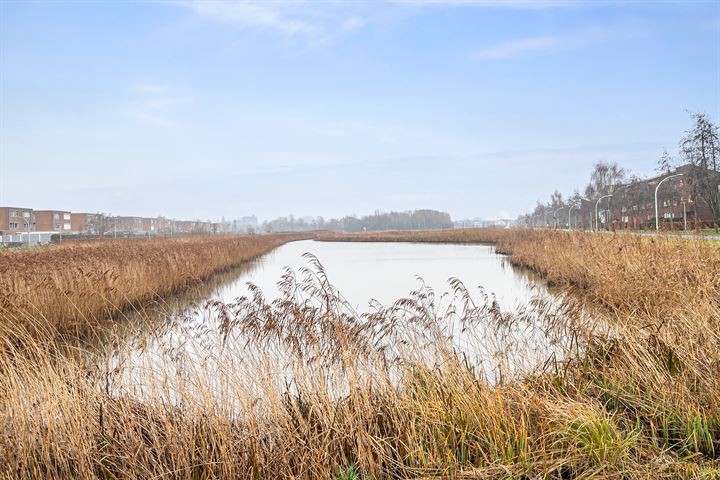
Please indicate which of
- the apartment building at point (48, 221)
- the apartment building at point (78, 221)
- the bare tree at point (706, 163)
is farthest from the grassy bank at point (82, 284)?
the apartment building at point (78, 221)

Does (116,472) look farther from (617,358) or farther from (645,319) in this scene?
(645,319)

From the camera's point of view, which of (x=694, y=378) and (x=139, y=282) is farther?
(x=139, y=282)

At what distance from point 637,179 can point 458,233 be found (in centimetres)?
2183

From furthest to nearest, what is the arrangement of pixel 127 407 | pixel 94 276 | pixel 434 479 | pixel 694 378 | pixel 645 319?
pixel 94 276 → pixel 645 319 → pixel 694 378 → pixel 127 407 → pixel 434 479

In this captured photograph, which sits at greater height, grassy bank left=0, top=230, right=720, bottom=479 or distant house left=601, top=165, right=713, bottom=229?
distant house left=601, top=165, right=713, bottom=229

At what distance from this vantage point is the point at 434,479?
2686mm

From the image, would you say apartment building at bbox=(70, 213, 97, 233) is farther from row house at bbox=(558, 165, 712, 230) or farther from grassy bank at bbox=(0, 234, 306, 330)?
grassy bank at bbox=(0, 234, 306, 330)

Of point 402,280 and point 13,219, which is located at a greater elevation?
point 13,219

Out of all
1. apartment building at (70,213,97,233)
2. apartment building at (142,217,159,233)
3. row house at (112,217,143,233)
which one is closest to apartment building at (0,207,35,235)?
row house at (112,217,143,233)

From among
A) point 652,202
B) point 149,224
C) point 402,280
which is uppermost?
point 149,224

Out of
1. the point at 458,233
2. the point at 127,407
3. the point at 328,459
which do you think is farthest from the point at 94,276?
the point at 458,233

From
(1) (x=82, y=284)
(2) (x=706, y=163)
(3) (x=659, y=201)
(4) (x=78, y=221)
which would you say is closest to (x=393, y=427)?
→ (1) (x=82, y=284)

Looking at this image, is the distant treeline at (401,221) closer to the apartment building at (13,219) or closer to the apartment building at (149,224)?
the apartment building at (149,224)

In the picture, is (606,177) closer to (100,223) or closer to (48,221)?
(100,223)
